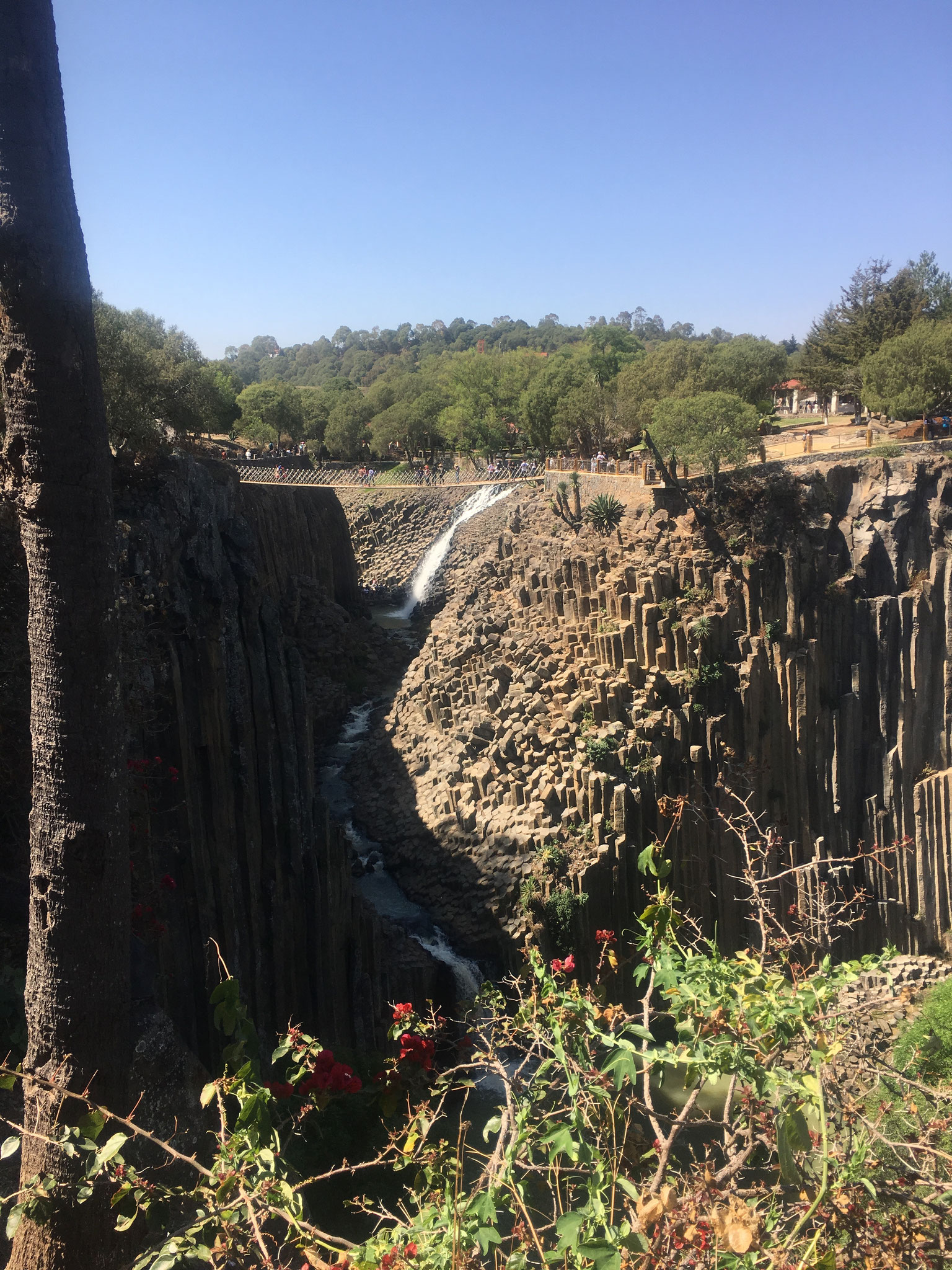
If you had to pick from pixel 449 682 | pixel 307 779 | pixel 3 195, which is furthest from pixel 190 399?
pixel 3 195

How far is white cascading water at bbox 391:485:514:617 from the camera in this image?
39.1 m

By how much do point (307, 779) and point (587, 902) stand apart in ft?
21.4

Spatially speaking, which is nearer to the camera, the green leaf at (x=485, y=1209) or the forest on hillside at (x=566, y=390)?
the green leaf at (x=485, y=1209)

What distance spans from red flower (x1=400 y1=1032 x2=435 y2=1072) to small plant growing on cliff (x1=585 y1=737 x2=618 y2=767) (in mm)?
14204

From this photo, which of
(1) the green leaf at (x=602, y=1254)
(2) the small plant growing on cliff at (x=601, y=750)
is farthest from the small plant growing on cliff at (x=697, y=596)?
(1) the green leaf at (x=602, y=1254)

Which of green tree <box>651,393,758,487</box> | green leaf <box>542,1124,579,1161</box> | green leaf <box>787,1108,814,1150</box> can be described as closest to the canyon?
green tree <box>651,393,758,487</box>

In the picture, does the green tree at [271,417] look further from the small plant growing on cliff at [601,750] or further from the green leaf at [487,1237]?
the green leaf at [487,1237]

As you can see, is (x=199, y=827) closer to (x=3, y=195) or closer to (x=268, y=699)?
(x=268, y=699)

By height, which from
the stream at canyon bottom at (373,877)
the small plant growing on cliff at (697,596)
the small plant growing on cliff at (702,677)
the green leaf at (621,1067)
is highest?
the small plant growing on cliff at (697,596)

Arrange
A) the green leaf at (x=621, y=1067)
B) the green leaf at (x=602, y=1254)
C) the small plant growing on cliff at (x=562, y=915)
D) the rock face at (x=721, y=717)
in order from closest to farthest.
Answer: the green leaf at (x=602, y=1254), the green leaf at (x=621, y=1067), the small plant growing on cliff at (x=562, y=915), the rock face at (x=721, y=717)

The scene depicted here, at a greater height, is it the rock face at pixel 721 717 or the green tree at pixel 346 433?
the green tree at pixel 346 433

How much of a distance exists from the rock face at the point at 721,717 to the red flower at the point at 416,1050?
1367 centimetres

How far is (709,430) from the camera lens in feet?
79.8

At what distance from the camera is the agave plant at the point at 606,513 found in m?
24.0
